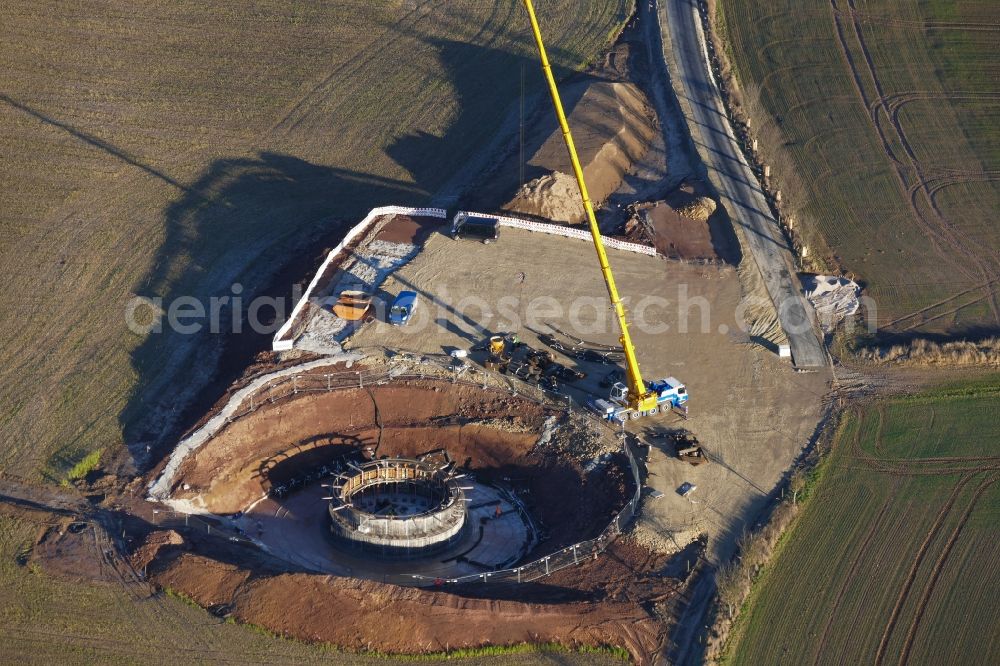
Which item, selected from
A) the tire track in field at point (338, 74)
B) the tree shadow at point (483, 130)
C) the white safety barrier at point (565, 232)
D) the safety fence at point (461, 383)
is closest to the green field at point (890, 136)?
the white safety barrier at point (565, 232)

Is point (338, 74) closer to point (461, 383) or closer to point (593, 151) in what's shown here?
point (593, 151)

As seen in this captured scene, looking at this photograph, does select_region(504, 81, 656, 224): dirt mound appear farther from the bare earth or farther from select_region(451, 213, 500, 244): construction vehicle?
the bare earth

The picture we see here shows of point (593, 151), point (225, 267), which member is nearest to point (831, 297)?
point (593, 151)

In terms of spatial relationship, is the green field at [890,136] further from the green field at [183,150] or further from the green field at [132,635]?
the green field at [132,635]

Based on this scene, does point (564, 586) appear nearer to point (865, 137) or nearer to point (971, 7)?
point (865, 137)

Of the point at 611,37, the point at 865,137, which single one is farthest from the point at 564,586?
the point at 611,37

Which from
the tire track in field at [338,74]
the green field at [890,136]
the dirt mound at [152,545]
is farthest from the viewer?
the tire track in field at [338,74]
